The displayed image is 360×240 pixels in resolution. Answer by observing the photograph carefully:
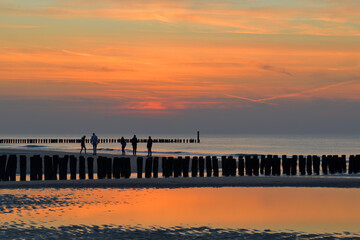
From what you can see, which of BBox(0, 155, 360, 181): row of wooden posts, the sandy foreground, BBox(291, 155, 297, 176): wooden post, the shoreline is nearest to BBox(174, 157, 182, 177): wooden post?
BBox(0, 155, 360, 181): row of wooden posts

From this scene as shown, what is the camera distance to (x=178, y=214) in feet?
48.6

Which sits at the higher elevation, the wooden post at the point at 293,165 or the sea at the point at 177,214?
the wooden post at the point at 293,165

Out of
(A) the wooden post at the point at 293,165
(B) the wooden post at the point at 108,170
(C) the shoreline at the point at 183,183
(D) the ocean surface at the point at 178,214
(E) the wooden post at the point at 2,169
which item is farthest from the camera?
(A) the wooden post at the point at 293,165

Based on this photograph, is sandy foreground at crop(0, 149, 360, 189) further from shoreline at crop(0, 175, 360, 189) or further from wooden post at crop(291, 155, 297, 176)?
wooden post at crop(291, 155, 297, 176)

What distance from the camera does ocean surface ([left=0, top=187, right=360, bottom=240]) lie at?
478 inches

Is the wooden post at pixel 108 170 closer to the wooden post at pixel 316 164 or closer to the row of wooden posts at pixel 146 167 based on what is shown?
the row of wooden posts at pixel 146 167

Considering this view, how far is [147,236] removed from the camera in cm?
1179

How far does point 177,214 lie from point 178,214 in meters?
0.03

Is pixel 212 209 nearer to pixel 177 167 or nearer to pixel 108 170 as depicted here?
pixel 108 170

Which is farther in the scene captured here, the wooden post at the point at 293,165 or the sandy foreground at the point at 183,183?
the wooden post at the point at 293,165

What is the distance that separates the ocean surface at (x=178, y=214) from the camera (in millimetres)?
12141

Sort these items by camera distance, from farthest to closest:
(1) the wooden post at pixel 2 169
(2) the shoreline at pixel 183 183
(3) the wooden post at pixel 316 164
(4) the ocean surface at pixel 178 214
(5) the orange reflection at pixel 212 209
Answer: (3) the wooden post at pixel 316 164, (1) the wooden post at pixel 2 169, (2) the shoreline at pixel 183 183, (5) the orange reflection at pixel 212 209, (4) the ocean surface at pixel 178 214

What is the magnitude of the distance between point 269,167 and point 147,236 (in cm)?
1797

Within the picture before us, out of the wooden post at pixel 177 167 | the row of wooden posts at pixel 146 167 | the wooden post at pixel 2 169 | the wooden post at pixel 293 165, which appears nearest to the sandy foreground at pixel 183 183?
the row of wooden posts at pixel 146 167
